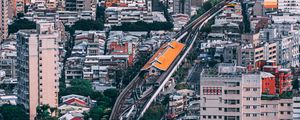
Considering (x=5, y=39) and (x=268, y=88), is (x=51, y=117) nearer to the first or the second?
(x=268, y=88)

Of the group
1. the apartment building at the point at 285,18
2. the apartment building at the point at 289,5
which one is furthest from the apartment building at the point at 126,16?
the apartment building at the point at 285,18

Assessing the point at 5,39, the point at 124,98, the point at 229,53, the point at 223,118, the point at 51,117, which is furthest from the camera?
the point at 5,39

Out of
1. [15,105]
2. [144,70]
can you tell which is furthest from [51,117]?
[144,70]

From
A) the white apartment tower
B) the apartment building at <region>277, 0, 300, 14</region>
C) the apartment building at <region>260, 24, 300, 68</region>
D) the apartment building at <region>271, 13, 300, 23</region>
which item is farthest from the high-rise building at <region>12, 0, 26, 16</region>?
the white apartment tower

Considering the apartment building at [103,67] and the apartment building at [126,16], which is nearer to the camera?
the apartment building at [103,67]

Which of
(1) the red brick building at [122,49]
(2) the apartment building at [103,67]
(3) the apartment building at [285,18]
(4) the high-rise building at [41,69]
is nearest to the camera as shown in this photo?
(4) the high-rise building at [41,69]

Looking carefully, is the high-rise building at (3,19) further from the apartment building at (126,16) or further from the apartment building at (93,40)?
the apartment building at (126,16)
